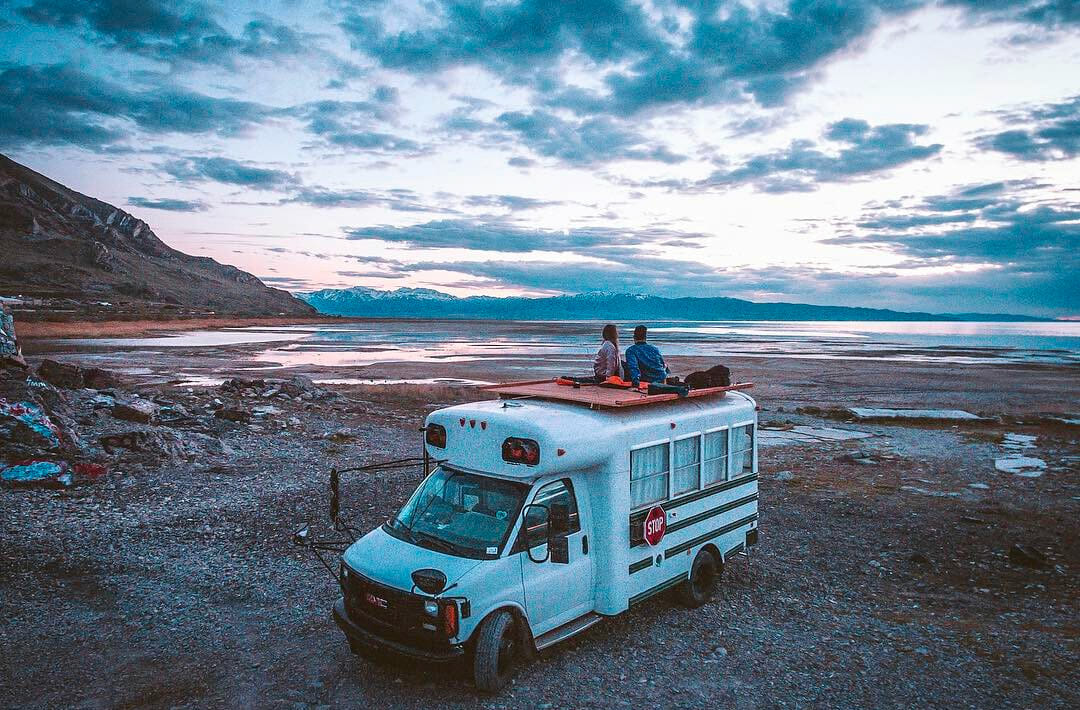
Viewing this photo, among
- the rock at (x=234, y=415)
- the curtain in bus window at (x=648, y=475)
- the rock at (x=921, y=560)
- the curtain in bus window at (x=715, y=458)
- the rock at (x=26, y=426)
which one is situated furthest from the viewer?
the rock at (x=234, y=415)

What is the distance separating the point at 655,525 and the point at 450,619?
9.89 ft

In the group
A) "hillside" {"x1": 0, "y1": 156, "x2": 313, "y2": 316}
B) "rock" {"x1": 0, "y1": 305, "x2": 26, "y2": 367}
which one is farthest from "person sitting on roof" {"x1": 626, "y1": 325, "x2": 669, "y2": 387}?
"hillside" {"x1": 0, "y1": 156, "x2": 313, "y2": 316}

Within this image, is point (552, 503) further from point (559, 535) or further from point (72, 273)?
point (72, 273)

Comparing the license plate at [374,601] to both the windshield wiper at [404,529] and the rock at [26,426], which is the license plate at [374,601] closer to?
the windshield wiper at [404,529]

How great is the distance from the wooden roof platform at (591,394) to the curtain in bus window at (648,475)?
2.03ft

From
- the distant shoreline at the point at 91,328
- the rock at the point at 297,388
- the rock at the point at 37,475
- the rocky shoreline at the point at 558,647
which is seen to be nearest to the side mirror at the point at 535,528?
the rocky shoreline at the point at 558,647

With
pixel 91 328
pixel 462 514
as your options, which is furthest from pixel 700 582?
pixel 91 328

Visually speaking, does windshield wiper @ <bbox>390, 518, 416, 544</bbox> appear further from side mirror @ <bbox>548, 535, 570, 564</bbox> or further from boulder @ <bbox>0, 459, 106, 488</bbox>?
boulder @ <bbox>0, 459, 106, 488</bbox>

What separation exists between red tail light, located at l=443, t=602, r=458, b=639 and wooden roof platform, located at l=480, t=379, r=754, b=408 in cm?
249

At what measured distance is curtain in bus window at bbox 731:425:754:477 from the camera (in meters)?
9.93

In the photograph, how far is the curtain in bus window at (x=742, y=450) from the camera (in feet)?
32.6

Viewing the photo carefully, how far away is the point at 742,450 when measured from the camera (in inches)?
399

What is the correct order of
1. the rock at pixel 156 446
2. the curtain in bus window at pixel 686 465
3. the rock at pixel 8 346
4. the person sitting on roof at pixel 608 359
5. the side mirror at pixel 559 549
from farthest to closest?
the rock at pixel 8 346 < the rock at pixel 156 446 < the person sitting on roof at pixel 608 359 < the curtain in bus window at pixel 686 465 < the side mirror at pixel 559 549

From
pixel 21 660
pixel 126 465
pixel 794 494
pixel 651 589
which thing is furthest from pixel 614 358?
pixel 126 465
